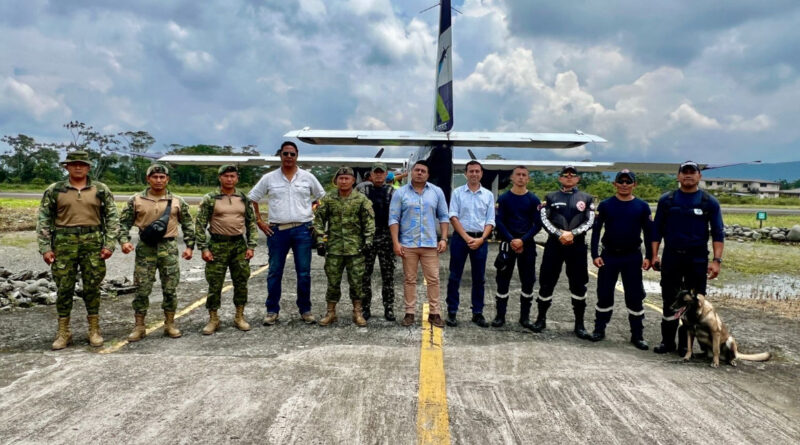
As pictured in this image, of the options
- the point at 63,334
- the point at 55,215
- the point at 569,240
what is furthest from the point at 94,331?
the point at 569,240

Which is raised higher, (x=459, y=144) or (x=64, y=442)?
(x=459, y=144)

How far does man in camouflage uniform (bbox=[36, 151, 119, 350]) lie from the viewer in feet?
13.9

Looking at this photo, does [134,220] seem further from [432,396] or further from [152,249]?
[432,396]

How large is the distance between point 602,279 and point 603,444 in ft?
7.85

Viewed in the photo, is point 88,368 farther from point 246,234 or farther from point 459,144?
point 459,144

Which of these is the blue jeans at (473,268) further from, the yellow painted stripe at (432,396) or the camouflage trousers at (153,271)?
the camouflage trousers at (153,271)

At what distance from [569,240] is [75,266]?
Answer: 198 inches

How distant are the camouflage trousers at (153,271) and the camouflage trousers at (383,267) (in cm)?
204

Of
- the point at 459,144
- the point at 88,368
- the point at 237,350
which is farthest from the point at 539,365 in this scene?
the point at 459,144

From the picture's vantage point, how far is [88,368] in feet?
11.8

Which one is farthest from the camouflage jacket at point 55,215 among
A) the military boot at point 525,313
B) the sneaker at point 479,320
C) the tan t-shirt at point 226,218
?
the military boot at point 525,313

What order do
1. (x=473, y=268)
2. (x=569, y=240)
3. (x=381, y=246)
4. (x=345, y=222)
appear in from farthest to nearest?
1. (x=381, y=246)
2. (x=473, y=268)
3. (x=345, y=222)
4. (x=569, y=240)

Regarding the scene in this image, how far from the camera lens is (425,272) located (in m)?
5.01

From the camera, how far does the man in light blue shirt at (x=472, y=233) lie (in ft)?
16.6
